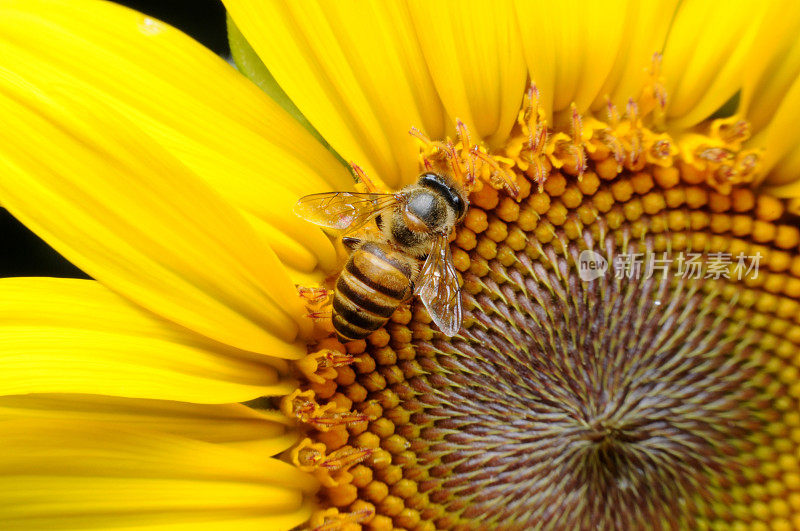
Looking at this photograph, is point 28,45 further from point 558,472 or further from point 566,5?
point 558,472

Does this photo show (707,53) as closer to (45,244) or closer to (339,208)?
(339,208)

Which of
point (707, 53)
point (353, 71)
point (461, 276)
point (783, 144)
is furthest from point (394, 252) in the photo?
point (783, 144)

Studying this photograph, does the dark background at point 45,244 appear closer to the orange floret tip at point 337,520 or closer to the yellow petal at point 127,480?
the yellow petal at point 127,480

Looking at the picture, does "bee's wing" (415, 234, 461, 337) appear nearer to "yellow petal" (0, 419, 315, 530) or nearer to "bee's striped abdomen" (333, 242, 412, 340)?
"bee's striped abdomen" (333, 242, 412, 340)

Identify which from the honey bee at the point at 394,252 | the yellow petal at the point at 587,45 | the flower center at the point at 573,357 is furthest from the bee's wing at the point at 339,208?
the yellow petal at the point at 587,45

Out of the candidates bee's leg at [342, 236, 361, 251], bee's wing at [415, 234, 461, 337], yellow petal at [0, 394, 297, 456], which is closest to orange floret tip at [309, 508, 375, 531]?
yellow petal at [0, 394, 297, 456]

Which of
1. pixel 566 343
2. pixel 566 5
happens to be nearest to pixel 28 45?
pixel 566 5
